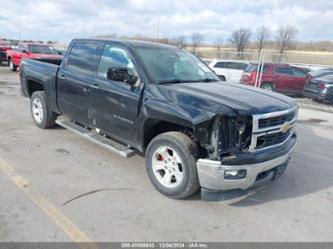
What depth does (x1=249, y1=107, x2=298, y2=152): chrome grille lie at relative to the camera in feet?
11.9

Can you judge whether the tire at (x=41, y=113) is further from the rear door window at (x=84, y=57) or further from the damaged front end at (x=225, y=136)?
the damaged front end at (x=225, y=136)

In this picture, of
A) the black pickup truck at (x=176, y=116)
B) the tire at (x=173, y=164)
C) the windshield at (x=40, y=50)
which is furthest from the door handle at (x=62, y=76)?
the windshield at (x=40, y=50)

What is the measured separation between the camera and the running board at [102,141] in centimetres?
465

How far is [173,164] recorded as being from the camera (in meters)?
4.02

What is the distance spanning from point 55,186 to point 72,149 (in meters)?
1.55

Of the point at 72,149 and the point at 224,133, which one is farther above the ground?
the point at 224,133

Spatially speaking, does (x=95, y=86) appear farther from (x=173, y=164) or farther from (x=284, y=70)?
(x=284, y=70)

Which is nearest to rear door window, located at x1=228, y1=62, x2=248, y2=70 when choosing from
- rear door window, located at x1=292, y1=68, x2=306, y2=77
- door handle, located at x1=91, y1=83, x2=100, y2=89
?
rear door window, located at x1=292, y1=68, x2=306, y2=77

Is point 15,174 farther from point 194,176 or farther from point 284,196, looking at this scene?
point 284,196

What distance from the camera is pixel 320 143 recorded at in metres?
7.12

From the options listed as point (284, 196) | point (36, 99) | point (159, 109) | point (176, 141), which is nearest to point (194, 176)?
point (176, 141)

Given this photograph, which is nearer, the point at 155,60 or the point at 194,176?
the point at 194,176

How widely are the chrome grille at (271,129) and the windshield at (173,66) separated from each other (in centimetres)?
139

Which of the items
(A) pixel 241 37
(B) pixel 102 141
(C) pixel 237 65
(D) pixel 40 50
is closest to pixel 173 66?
(B) pixel 102 141
